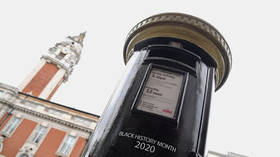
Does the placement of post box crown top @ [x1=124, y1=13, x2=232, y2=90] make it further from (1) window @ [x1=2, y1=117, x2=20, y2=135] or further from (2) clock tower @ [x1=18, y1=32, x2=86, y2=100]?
(2) clock tower @ [x1=18, y1=32, x2=86, y2=100]

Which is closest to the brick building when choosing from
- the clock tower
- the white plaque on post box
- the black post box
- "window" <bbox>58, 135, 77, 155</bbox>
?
"window" <bbox>58, 135, 77, 155</bbox>

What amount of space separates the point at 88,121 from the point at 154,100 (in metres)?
17.0

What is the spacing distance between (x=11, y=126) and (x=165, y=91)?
20.3m

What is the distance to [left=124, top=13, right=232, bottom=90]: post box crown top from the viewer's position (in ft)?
6.05

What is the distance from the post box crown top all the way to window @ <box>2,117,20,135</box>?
1956 cm

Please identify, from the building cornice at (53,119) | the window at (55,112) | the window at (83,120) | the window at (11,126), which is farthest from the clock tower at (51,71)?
the window at (83,120)

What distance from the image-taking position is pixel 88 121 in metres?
17.1

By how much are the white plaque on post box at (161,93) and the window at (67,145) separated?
16.5 m

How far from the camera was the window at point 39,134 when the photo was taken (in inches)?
633

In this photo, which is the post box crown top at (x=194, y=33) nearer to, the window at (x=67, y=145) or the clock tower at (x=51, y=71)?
the window at (x=67, y=145)

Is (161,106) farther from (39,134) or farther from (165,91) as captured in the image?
(39,134)

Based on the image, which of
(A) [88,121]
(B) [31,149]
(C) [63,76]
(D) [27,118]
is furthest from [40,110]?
(C) [63,76]

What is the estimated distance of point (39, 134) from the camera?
1641 centimetres

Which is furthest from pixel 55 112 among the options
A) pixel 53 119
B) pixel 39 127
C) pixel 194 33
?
pixel 194 33
